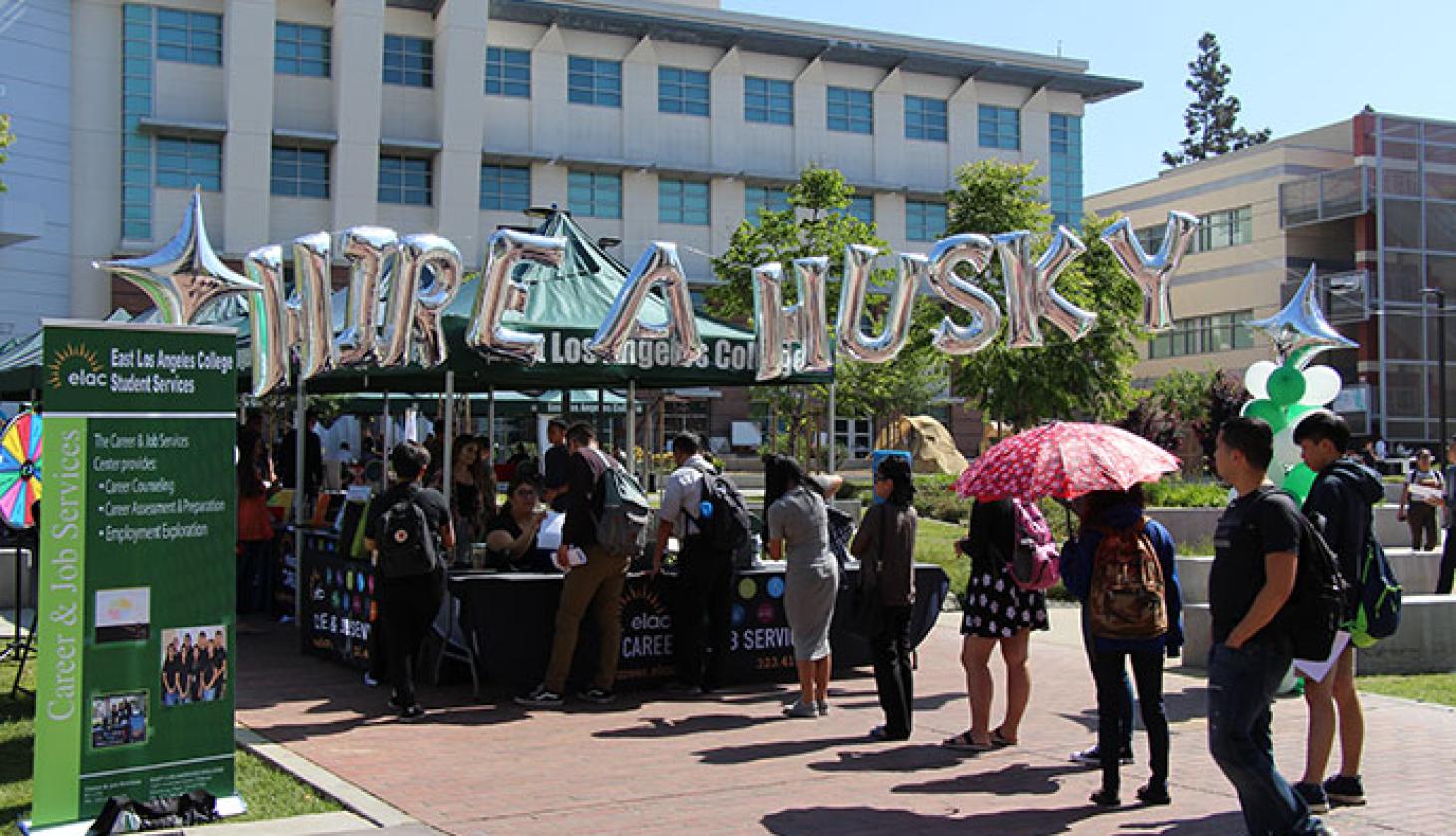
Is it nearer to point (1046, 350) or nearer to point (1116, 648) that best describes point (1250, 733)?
point (1116, 648)

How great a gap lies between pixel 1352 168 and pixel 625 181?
30168 mm

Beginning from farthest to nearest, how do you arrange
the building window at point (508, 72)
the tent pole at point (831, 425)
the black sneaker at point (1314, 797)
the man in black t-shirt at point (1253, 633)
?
the building window at point (508, 72) → the tent pole at point (831, 425) → the black sneaker at point (1314, 797) → the man in black t-shirt at point (1253, 633)

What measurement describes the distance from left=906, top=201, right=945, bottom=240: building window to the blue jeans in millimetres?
50051

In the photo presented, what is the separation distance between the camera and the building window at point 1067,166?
5712 cm

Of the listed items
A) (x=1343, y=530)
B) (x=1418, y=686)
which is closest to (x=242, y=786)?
(x=1343, y=530)

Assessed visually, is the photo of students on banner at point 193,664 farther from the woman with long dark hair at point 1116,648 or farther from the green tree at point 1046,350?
the green tree at point 1046,350

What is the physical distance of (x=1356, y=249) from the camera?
5653 cm

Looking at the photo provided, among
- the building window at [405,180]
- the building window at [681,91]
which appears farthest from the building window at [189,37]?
the building window at [681,91]

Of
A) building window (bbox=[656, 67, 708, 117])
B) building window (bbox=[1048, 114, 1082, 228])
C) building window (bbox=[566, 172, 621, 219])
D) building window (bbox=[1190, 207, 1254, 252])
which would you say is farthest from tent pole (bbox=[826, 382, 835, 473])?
building window (bbox=[1190, 207, 1254, 252])

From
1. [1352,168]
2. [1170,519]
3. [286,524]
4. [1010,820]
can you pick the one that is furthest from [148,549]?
[1352,168]

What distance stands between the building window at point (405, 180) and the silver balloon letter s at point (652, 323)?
121 feet

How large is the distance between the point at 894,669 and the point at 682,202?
43965mm

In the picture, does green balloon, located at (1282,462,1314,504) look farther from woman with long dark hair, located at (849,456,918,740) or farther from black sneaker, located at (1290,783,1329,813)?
black sneaker, located at (1290,783,1329,813)

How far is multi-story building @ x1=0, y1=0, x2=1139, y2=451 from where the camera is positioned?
1679 inches
